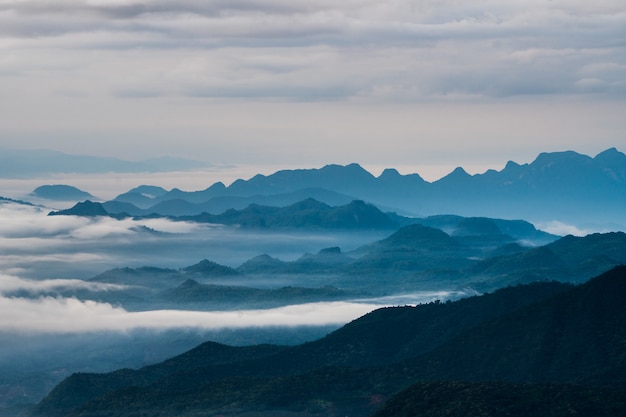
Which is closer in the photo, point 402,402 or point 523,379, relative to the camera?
point 402,402

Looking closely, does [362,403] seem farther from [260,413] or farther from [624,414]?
[624,414]

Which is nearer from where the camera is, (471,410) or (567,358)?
(471,410)

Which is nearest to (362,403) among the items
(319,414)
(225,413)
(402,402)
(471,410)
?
(319,414)

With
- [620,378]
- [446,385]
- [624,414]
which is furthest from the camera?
[620,378]

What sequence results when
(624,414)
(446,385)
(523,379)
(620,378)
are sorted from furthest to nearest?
(523,379) → (620,378) → (446,385) → (624,414)

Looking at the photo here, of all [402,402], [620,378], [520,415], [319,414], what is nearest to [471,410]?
[520,415]

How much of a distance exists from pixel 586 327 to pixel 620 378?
22.7 metres

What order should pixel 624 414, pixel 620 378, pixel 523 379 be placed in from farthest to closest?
pixel 523 379, pixel 620 378, pixel 624 414

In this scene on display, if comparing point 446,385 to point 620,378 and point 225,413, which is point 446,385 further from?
point 225,413

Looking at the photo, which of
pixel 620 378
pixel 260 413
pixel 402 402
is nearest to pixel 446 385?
pixel 402 402

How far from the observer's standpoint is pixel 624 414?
468ft

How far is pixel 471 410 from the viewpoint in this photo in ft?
491

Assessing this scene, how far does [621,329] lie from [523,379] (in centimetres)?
1572

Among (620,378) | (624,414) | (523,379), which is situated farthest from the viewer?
(523,379)
